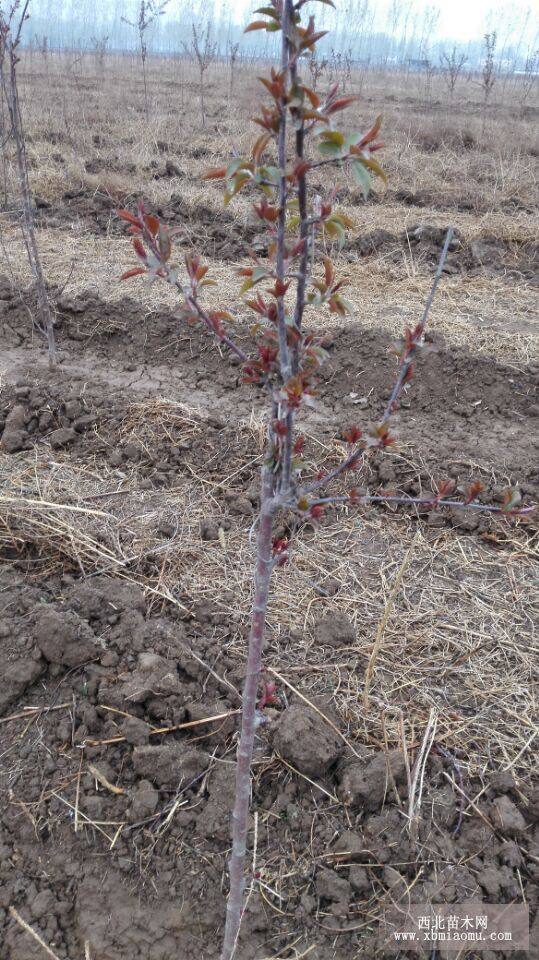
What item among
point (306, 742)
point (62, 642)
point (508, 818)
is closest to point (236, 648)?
point (306, 742)

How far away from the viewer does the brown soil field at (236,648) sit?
173cm

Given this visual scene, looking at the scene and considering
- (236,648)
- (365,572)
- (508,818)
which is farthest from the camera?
(365,572)

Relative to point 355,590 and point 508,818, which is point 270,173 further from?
point 355,590

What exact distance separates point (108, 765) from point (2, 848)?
35cm

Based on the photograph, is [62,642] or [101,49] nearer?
[62,642]

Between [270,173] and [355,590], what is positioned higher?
[270,173]

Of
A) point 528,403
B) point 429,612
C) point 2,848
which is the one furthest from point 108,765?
point 528,403

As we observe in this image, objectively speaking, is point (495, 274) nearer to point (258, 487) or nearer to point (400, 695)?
point (258, 487)

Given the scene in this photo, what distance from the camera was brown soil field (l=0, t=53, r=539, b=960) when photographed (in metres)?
1.73

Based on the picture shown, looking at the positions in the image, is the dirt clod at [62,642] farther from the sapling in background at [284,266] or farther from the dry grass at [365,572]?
the sapling in background at [284,266]

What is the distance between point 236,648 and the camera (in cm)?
230

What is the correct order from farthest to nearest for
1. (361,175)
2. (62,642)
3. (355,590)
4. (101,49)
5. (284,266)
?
(101,49), (355,590), (62,642), (284,266), (361,175)

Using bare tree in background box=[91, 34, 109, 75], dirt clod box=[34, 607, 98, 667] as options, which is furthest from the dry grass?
bare tree in background box=[91, 34, 109, 75]

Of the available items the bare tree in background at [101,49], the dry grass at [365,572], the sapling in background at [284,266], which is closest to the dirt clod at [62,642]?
the dry grass at [365,572]
